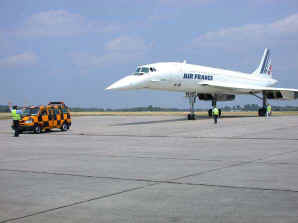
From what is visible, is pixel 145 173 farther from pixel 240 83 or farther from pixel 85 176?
pixel 240 83

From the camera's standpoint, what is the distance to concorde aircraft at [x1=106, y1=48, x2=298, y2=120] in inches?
1230

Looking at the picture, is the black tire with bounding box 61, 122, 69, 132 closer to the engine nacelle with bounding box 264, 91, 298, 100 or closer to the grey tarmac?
the grey tarmac

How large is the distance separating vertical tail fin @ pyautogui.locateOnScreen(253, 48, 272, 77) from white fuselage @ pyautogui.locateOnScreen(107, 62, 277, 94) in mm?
8037

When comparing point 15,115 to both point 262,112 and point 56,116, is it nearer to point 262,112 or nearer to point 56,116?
point 56,116

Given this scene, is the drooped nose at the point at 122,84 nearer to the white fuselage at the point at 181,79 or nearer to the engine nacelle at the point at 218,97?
the white fuselage at the point at 181,79

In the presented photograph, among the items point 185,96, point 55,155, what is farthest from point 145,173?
point 185,96

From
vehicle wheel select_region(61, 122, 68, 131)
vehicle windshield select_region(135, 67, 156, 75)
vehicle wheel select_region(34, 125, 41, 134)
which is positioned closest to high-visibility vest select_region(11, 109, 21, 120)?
vehicle wheel select_region(34, 125, 41, 134)

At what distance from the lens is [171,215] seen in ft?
19.0

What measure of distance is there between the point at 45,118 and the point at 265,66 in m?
36.0

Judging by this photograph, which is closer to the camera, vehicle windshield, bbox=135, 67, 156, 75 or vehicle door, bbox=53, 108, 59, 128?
vehicle door, bbox=53, 108, 59, 128

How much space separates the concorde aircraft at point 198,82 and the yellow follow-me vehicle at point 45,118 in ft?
13.6

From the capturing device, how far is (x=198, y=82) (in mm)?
37156

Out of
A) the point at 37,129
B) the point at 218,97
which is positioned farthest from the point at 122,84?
the point at 218,97

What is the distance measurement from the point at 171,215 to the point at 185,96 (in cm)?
3169
